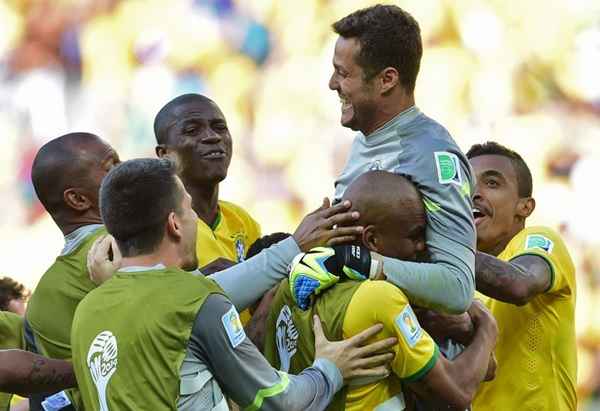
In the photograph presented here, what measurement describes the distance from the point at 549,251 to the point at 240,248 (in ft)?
3.40

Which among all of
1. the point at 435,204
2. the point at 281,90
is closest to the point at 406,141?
the point at 435,204

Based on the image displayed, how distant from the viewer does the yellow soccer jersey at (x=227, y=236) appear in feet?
12.3

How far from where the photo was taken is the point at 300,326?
2916 mm

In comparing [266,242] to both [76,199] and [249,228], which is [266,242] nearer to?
[76,199]

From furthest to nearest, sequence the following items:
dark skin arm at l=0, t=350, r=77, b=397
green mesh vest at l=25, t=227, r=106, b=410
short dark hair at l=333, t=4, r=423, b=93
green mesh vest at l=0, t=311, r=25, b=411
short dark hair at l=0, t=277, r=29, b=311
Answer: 1. short dark hair at l=0, t=277, r=29, b=311
2. green mesh vest at l=0, t=311, r=25, b=411
3. green mesh vest at l=25, t=227, r=106, b=410
4. dark skin arm at l=0, t=350, r=77, b=397
5. short dark hair at l=333, t=4, r=423, b=93

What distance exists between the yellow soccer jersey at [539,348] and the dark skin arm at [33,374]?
1.43 meters

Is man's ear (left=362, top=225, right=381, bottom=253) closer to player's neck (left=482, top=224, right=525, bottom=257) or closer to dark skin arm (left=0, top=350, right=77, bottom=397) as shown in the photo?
dark skin arm (left=0, top=350, right=77, bottom=397)

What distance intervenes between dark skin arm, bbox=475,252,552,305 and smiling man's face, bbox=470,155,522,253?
0.40m

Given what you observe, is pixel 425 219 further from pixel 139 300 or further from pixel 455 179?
pixel 139 300

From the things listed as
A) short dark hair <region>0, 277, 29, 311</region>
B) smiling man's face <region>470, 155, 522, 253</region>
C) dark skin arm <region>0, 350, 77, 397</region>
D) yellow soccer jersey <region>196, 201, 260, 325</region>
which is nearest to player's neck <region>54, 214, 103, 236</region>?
yellow soccer jersey <region>196, 201, 260, 325</region>

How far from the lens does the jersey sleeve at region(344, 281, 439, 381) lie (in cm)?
Result: 273

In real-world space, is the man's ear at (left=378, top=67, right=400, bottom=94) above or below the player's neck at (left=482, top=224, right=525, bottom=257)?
above

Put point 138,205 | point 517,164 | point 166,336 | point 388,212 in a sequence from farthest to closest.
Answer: point 517,164
point 388,212
point 138,205
point 166,336

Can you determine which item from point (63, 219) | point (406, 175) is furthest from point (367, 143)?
point (63, 219)
